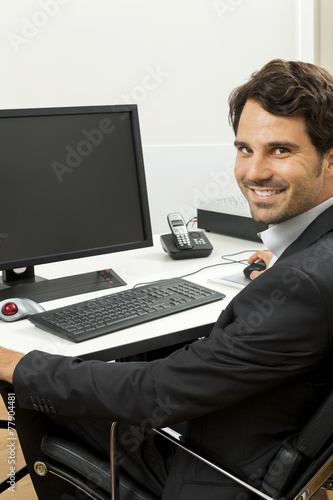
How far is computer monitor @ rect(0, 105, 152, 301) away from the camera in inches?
65.7

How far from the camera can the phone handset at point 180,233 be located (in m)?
2.10

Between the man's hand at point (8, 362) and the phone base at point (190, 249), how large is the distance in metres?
0.89

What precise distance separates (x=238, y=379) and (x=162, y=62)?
281cm

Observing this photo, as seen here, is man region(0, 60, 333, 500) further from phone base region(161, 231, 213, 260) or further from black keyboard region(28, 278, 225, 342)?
phone base region(161, 231, 213, 260)

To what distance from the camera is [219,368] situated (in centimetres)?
102

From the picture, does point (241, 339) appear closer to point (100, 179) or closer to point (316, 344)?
point (316, 344)

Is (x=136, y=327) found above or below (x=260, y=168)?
below

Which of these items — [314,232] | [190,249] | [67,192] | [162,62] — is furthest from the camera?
[162,62]

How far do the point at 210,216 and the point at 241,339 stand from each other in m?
1.46

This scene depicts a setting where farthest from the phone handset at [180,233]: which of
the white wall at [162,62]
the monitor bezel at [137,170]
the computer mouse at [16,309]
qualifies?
the white wall at [162,62]

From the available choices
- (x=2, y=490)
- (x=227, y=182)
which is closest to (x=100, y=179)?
(x=2, y=490)

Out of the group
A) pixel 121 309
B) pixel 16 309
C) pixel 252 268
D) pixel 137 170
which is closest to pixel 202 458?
pixel 121 309

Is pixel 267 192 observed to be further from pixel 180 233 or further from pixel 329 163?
pixel 180 233

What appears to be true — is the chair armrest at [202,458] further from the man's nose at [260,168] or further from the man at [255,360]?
the man's nose at [260,168]
